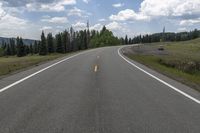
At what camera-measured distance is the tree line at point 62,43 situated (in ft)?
445

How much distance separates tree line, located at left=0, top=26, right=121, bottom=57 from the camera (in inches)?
5340

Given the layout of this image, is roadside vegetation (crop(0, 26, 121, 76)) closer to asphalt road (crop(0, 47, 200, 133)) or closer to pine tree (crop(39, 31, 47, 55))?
pine tree (crop(39, 31, 47, 55))

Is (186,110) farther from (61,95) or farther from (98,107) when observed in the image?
(61,95)

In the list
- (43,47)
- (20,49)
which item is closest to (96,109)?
(43,47)

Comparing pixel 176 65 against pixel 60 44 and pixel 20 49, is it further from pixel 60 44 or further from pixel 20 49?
pixel 20 49

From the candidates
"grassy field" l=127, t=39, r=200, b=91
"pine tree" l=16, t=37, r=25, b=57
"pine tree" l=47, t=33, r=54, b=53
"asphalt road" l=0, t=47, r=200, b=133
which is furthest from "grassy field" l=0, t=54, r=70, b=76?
"pine tree" l=16, t=37, r=25, b=57

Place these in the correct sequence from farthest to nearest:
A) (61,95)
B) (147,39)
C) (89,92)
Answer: (147,39) < (89,92) < (61,95)

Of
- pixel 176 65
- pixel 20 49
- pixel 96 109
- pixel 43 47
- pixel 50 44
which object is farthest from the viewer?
pixel 20 49

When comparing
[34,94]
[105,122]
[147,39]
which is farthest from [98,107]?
[147,39]

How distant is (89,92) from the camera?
10.7 metres

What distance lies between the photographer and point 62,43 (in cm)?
13912

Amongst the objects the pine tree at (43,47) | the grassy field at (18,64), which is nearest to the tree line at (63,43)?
the pine tree at (43,47)

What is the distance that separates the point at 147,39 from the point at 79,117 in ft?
607

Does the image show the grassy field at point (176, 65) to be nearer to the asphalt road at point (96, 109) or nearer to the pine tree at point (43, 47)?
the asphalt road at point (96, 109)
